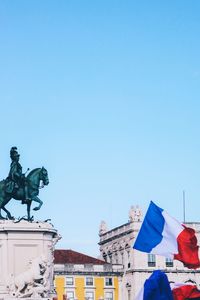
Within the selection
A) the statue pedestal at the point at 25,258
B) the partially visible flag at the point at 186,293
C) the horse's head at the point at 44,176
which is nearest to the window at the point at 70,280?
the statue pedestal at the point at 25,258

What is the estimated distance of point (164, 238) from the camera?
3731 centimetres

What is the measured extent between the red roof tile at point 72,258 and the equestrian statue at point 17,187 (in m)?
55.2

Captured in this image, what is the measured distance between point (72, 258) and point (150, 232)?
3171 inches

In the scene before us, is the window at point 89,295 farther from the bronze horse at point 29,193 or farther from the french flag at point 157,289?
the french flag at point 157,289

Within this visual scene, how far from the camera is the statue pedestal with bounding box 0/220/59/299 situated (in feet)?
184

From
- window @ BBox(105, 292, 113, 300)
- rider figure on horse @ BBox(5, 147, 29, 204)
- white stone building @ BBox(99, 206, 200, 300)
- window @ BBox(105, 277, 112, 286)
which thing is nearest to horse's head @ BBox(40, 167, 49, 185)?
rider figure on horse @ BBox(5, 147, 29, 204)

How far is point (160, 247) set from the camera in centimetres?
3712

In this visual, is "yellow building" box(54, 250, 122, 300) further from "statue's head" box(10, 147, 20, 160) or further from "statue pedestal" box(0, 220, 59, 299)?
"statue's head" box(10, 147, 20, 160)

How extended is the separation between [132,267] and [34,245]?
182 ft

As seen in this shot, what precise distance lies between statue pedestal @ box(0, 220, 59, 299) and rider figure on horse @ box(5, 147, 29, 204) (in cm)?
165

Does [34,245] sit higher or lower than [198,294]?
higher

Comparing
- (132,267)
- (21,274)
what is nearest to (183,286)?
(21,274)

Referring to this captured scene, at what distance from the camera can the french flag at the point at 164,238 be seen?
37.0 meters

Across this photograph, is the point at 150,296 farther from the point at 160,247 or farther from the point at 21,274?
the point at 21,274
